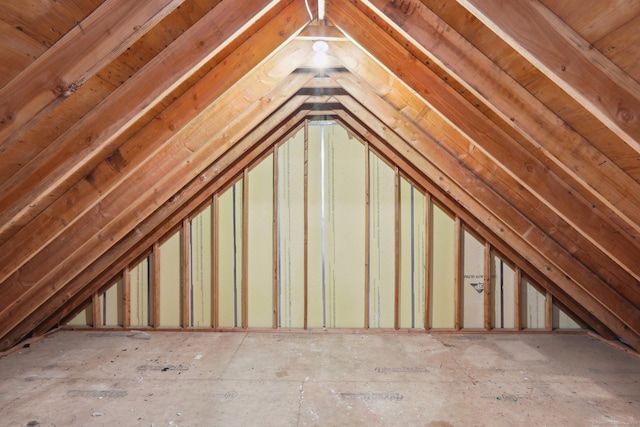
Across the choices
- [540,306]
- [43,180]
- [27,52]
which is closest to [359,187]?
[540,306]

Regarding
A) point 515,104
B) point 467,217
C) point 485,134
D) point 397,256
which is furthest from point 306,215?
point 515,104

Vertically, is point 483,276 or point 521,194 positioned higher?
point 521,194

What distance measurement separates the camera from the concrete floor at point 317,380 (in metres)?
2.46

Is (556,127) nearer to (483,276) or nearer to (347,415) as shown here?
(347,415)

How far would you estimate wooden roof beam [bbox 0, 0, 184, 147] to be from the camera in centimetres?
133

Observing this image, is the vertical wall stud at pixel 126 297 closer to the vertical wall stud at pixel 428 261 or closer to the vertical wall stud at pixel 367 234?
the vertical wall stud at pixel 367 234

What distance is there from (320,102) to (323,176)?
2.62ft

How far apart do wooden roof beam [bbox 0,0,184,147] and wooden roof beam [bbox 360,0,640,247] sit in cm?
101

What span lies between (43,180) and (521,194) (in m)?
3.03

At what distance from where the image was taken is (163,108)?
232 cm

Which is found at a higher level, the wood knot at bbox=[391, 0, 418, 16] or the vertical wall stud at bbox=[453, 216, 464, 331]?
the wood knot at bbox=[391, 0, 418, 16]

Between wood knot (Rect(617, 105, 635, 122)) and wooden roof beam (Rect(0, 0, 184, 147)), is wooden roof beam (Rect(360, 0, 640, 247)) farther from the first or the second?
wooden roof beam (Rect(0, 0, 184, 147))

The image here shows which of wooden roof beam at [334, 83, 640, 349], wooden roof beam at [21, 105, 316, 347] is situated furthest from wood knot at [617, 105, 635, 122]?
wooden roof beam at [21, 105, 316, 347]

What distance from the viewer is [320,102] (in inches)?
148
